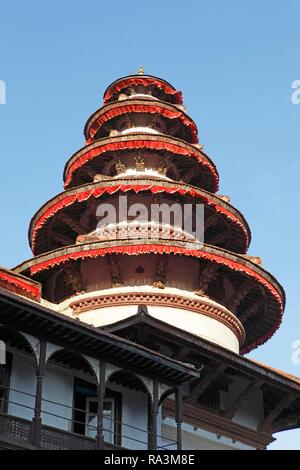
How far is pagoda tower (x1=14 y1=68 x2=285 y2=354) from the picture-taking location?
25.9 metres

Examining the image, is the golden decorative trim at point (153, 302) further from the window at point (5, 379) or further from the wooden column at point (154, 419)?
the window at point (5, 379)

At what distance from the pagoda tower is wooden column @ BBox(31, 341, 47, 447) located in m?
5.18

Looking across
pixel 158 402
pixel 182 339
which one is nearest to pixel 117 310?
pixel 182 339

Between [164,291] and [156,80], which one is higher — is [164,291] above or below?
below

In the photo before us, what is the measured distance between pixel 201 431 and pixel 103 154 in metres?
12.5

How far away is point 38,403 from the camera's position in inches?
672

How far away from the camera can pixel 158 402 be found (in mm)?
19891

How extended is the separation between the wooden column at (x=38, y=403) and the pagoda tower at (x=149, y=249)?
5.18 meters

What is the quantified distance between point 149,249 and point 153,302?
177 cm

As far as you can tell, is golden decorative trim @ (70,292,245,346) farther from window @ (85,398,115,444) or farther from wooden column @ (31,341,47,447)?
wooden column @ (31,341,47,447)

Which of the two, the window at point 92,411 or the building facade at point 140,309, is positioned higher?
the building facade at point 140,309

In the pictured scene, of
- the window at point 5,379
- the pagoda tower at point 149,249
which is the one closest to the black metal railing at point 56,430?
the window at point 5,379

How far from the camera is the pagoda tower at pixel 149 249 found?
25.9 metres
